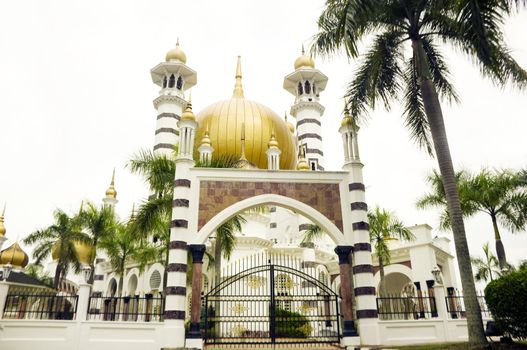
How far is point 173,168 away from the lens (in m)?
13.9

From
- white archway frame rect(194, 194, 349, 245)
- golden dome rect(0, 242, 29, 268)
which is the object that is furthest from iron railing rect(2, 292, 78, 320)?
golden dome rect(0, 242, 29, 268)

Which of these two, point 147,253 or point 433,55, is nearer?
point 433,55

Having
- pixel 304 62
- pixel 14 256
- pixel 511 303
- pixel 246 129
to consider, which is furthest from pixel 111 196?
pixel 511 303

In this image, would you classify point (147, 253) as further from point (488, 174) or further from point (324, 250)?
point (488, 174)

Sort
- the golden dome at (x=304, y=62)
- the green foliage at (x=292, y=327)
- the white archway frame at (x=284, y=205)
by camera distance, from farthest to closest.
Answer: the golden dome at (x=304, y=62) < the green foliage at (x=292, y=327) < the white archway frame at (x=284, y=205)

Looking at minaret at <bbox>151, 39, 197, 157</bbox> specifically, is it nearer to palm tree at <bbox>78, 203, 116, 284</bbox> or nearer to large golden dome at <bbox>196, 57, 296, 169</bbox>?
large golden dome at <bbox>196, 57, 296, 169</bbox>

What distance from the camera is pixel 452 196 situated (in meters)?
10.4

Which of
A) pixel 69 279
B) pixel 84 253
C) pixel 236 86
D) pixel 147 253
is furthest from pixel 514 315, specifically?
pixel 69 279

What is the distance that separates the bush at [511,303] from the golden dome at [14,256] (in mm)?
28979

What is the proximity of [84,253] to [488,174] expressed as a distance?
950 inches

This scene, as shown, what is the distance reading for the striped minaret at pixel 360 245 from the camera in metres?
11.2

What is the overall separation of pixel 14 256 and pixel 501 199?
29157 mm

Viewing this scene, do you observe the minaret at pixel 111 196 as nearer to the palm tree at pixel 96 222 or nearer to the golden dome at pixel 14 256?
the golden dome at pixel 14 256


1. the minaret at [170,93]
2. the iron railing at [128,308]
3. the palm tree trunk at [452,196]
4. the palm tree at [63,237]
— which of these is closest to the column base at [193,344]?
the iron railing at [128,308]
